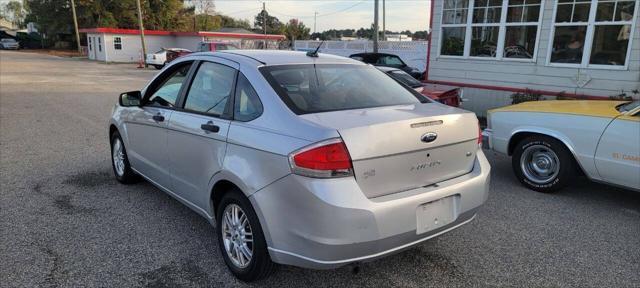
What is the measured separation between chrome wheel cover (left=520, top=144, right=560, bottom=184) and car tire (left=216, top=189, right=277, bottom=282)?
3688 millimetres

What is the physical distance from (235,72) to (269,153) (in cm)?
94

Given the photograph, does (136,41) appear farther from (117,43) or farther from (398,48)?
(398,48)

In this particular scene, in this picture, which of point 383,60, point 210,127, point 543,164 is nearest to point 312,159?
point 210,127

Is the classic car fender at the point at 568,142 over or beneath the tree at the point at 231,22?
beneath

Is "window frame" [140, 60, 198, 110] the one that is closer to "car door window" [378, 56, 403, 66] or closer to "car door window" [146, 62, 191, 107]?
"car door window" [146, 62, 191, 107]

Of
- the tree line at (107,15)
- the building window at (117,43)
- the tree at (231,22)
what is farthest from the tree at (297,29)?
the building window at (117,43)

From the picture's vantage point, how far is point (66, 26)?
54.8 metres

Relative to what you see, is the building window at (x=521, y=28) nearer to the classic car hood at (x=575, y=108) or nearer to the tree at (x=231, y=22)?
the classic car hood at (x=575, y=108)

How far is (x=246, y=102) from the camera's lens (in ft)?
10.6

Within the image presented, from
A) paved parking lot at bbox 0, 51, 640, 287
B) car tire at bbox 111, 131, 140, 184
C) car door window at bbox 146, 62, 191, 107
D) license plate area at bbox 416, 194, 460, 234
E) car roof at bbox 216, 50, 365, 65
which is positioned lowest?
paved parking lot at bbox 0, 51, 640, 287

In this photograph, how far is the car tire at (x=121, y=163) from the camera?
5.22 meters

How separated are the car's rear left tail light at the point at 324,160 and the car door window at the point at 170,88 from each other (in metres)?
1.90

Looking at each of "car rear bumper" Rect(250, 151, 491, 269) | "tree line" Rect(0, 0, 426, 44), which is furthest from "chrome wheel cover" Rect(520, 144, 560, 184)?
"tree line" Rect(0, 0, 426, 44)

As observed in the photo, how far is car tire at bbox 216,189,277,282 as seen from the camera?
299cm
